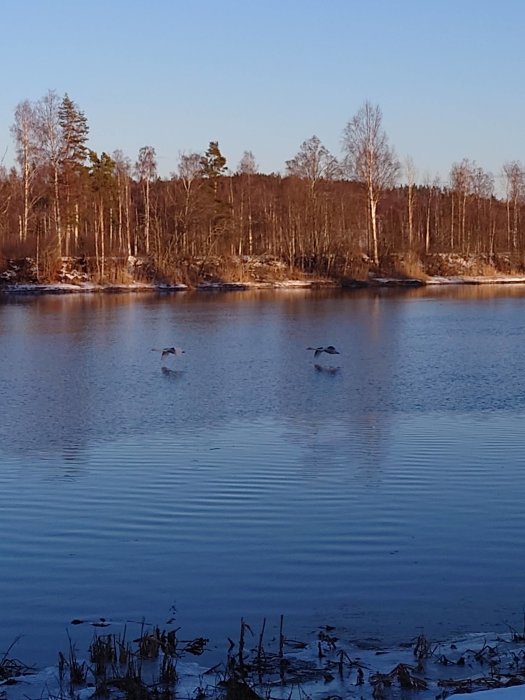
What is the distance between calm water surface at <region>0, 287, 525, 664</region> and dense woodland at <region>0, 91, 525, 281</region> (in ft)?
131

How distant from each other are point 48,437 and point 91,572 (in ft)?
23.6

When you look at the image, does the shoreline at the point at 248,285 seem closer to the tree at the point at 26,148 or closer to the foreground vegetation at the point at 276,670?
the tree at the point at 26,148

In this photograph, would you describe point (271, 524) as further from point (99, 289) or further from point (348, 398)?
point (99, 289)

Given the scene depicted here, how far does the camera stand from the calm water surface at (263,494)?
23.1ft

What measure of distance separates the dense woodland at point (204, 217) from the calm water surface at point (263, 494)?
4007 cm

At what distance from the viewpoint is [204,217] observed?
234ft

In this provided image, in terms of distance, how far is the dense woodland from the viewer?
63.8 meters

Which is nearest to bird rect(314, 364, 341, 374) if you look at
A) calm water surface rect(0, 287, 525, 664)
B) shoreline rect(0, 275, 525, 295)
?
calm water surface rect(0, 287, 525, 664)

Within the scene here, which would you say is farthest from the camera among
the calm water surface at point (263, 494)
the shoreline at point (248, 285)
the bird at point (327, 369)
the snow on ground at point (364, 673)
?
Answer: the shoreline at point (248, 285)

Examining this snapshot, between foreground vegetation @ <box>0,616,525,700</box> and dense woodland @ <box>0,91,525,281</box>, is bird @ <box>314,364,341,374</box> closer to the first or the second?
foreground vegetation @ <box>0,616,525,700</box>

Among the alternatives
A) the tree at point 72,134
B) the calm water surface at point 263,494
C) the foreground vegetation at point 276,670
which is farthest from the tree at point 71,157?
the foreground vegetation at point 276,670

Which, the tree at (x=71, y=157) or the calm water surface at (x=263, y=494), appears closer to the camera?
the calm water surface at (x=263, y=494)

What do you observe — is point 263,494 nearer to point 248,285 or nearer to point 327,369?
point 327,369

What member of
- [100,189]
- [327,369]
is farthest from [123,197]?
[327,369]
